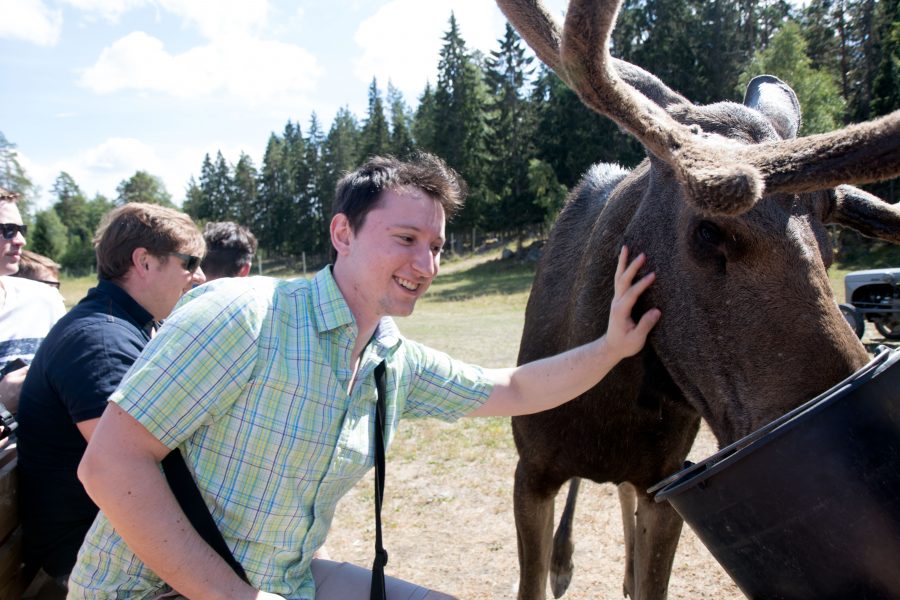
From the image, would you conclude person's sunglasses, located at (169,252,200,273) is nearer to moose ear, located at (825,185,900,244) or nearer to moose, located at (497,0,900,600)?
moose, located at (497,0,900,600)

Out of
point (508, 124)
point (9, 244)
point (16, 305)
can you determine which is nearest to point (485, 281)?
point (508, 124)

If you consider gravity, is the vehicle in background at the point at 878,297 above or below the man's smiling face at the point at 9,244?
below

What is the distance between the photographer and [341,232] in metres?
2.38

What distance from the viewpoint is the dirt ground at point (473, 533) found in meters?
4.69

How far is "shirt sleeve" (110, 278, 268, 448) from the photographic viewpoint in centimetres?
187

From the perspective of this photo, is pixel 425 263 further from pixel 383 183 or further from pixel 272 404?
pixel 272 404

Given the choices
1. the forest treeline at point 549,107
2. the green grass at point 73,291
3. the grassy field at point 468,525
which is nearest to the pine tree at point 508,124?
the forest treeline at point 549,107

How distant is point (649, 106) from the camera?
2.38 meters

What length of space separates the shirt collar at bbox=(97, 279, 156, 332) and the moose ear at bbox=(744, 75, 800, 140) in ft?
10.1

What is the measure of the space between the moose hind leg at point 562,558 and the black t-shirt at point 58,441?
3.21m

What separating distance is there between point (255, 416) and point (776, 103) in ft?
8.65

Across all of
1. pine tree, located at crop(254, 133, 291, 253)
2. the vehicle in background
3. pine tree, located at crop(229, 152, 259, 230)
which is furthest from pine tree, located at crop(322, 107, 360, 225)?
the vehicle in background

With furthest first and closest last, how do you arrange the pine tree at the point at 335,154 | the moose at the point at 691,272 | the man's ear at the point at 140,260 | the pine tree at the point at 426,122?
the pine tree at the point at 335,154
the pine tree at the point at 426,122
the man's ear at the point at 140,260
the moose at the point at 691,272

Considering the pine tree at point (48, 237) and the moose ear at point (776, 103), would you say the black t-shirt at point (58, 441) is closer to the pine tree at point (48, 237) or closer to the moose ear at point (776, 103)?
the moose ear at point (776, 103)
